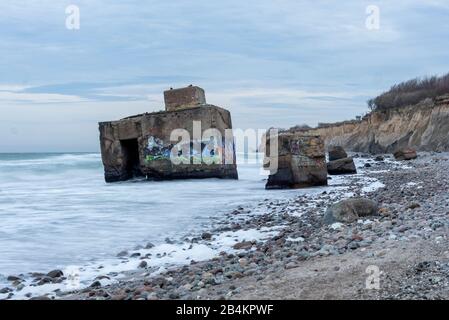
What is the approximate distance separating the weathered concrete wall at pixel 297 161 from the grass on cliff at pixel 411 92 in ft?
89.1

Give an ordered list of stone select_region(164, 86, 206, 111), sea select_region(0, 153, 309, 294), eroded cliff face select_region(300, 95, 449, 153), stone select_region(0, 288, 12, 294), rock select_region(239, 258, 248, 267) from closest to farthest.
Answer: stone select_region(0, 288, 12, 294) → rock select_region(239, 258, 248, 267) → sea select_region(0, 153, 309, 294) → stone select_region(164, 86, 206, 111) → eroded cliff face select_region(300, 95, 449, 153)

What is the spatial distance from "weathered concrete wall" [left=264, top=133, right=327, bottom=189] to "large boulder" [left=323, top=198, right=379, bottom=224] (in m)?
5.88

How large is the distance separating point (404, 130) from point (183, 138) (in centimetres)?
2686

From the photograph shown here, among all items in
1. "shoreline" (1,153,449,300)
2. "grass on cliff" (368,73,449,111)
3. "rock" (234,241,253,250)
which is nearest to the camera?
"shoreline" (1,153,449,300)

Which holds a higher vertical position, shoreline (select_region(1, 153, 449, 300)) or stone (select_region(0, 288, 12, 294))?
shoreline (select_region(1, 153, 449, 300))

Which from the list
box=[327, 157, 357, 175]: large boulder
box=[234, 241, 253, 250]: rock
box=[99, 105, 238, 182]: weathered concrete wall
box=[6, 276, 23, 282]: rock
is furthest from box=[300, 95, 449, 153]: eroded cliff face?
box=[6, 276, 23, 282]: rock

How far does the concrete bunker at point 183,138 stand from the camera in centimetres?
1570

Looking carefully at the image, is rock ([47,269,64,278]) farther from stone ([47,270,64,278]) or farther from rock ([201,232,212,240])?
rock ([201,232,212,240])

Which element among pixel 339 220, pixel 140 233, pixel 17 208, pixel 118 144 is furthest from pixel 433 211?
pixel 118 144

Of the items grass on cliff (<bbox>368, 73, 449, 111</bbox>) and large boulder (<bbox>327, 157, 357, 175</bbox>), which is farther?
grass on cliff (<bbox>368, 73, 449, 111</bbox>)

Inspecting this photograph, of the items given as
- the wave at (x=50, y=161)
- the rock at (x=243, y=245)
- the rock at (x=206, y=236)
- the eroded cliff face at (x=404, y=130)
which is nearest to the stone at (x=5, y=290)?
the rock at (x=243, y=245)

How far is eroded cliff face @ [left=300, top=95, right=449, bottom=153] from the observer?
3189cm

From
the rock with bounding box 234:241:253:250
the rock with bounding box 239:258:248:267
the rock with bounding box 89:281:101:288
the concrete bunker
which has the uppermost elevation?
the concrete bunker

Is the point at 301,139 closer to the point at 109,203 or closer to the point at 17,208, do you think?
the point at 109,203
